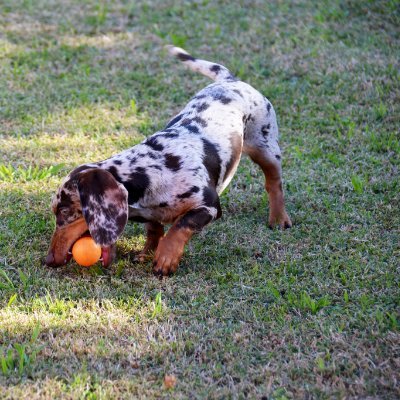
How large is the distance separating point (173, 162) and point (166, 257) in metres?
0.62

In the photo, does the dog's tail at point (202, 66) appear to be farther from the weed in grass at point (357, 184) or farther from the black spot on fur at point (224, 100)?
the weed in grass at point (357, 184)

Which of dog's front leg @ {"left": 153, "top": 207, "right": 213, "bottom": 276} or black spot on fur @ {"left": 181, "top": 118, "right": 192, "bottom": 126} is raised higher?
black spot on fur @ {"left": 181, "top": 118, "right": 192, "bottom": 126}

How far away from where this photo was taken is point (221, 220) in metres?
5.52

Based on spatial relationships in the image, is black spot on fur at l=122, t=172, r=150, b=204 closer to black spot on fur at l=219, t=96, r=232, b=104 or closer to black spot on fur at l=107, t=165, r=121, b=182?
black spot on fur at l=107, t=165, r=121, b=182

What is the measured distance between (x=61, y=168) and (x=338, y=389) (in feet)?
11.5

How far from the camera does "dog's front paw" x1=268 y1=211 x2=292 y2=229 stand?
545 cm

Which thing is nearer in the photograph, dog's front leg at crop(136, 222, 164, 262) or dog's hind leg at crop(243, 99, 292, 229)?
dog's front leg at crop(136, 222, 164, 262)

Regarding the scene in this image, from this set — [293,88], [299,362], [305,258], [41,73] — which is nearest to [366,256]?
[305,258]

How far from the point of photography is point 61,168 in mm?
6203

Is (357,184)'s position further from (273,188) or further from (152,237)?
(152,237)

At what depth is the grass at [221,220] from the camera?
12.1 ft

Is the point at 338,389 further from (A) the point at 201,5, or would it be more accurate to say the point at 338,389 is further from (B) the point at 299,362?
(A) the point at 201,5

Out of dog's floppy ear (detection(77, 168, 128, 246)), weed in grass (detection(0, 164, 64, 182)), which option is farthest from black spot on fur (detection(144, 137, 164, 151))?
weed in grass (detection(0, 164, 64, 182))

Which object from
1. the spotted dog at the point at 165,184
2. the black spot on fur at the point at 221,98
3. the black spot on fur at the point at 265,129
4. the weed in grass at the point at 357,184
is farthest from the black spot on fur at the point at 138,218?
the weed in grass at the point at 357,184
